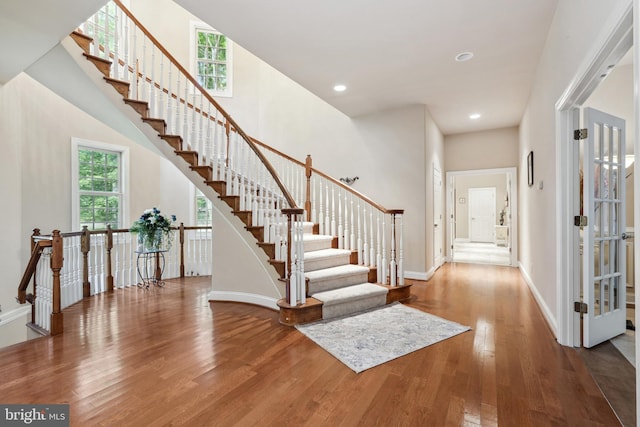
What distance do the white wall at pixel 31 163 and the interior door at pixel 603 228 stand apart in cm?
612

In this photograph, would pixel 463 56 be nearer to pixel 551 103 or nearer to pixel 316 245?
pixel 551 103

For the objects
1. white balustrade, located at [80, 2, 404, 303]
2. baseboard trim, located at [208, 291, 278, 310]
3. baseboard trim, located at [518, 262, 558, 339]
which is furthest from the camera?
baseboard trim, located at [208, 291, 278, 310]

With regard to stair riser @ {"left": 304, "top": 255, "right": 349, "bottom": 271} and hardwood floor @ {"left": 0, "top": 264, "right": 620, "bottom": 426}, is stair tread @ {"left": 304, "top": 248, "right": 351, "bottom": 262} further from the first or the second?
hardwood floor @ {"left": 0, "top": 264, "right": 620, "bottom": 426}

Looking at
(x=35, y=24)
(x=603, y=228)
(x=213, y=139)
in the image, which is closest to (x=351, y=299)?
(x=603, y=228)

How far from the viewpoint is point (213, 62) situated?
21.8 ft

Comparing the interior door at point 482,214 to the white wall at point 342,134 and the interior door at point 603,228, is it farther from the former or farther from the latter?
the interior door at point 603,228

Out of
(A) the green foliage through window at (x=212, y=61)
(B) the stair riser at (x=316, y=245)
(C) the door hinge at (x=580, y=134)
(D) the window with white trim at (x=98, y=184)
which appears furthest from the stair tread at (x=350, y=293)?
(A) the green foliage through window at (x=212, y=61)

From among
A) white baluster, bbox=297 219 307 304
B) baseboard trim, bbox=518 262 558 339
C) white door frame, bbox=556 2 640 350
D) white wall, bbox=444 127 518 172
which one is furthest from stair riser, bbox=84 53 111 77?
white wall, bbox=444 127 518 172

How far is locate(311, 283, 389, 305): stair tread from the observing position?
324 centimetres

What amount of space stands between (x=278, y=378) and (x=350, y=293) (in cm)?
151

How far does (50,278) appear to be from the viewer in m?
3.12

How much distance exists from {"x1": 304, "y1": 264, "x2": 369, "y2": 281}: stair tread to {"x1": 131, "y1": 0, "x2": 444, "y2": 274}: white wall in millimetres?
1539

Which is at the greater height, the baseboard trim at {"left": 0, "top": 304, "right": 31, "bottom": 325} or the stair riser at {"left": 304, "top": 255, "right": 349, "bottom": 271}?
the stair riser at {"left": 304, "top": 255, "right": 349, "bottom": 271}

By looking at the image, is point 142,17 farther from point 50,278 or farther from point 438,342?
point 438,342
